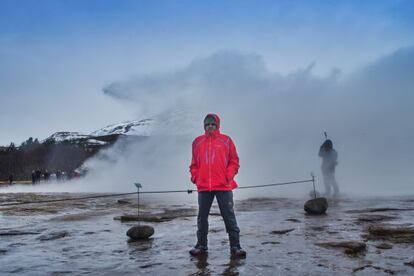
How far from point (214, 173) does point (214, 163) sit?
0.13 meters

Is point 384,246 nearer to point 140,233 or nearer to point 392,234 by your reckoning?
point 392,234

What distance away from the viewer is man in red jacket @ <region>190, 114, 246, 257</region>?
193 inches

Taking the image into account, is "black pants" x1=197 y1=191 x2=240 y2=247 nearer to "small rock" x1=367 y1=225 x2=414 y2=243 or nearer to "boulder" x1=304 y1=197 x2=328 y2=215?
"small rock" x1=367 y1=225 x2=414 y2=243

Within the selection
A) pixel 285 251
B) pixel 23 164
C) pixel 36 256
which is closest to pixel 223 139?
pixel 285 251

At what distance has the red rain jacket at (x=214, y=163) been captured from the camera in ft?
16.1

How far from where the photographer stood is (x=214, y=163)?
4941 mm

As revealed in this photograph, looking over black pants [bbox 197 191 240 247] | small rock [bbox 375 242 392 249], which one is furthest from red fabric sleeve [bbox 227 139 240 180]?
small rock [bbox 375 242 392 249]

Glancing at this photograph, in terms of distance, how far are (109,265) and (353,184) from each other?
59.8 feet

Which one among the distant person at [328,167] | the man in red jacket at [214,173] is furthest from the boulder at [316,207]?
the distant person at [328,167]

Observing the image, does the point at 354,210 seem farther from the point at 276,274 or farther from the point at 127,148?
the point at 127,148

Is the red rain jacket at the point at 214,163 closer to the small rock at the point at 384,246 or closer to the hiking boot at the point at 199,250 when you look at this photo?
the hiking boot at the point at 199,250

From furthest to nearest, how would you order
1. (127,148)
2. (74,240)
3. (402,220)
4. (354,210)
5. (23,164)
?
(23,164)
(127,148)
(354,210)
(402,220)
(74,240)

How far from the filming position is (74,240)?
604 centimetres

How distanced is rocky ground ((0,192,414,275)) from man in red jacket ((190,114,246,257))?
1.29ft
